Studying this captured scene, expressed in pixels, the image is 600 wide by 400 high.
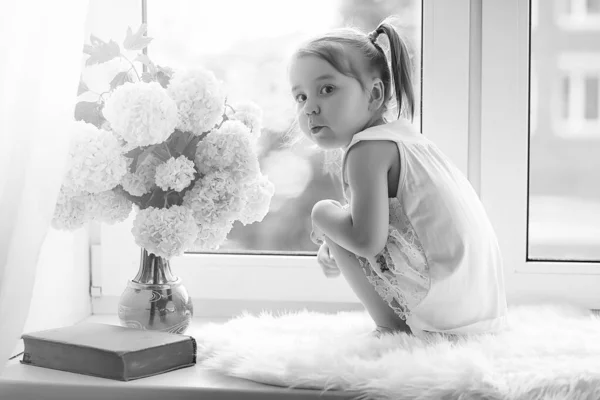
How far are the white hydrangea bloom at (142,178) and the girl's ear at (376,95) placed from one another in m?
0.34

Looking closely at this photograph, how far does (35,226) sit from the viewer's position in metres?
1.06

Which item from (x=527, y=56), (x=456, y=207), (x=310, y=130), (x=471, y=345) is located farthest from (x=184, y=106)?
(x=527, y=56)

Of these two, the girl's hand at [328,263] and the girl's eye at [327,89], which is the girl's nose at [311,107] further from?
the girl's hand at [328,263]

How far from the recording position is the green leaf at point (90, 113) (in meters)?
1.26

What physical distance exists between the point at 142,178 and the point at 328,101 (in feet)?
1.02

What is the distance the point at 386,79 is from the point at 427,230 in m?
0.25

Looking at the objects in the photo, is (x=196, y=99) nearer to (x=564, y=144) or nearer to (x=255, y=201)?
(x=255, y=201)

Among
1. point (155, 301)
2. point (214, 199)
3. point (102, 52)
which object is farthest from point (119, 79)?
point (155, 301)

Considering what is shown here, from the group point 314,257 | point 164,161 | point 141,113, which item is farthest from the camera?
point 314,257

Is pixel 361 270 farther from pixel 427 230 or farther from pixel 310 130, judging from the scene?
pixel 310 130

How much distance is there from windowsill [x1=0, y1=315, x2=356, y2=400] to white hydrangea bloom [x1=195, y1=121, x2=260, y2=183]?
0.32 metres

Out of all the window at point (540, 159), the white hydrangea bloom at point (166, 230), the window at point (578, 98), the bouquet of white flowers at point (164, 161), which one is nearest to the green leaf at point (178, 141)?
the bouquet of white flowers at point (164, 161)

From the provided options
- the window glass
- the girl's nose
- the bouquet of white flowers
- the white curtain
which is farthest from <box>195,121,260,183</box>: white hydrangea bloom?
the window glass

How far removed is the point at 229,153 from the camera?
120 centimetres
